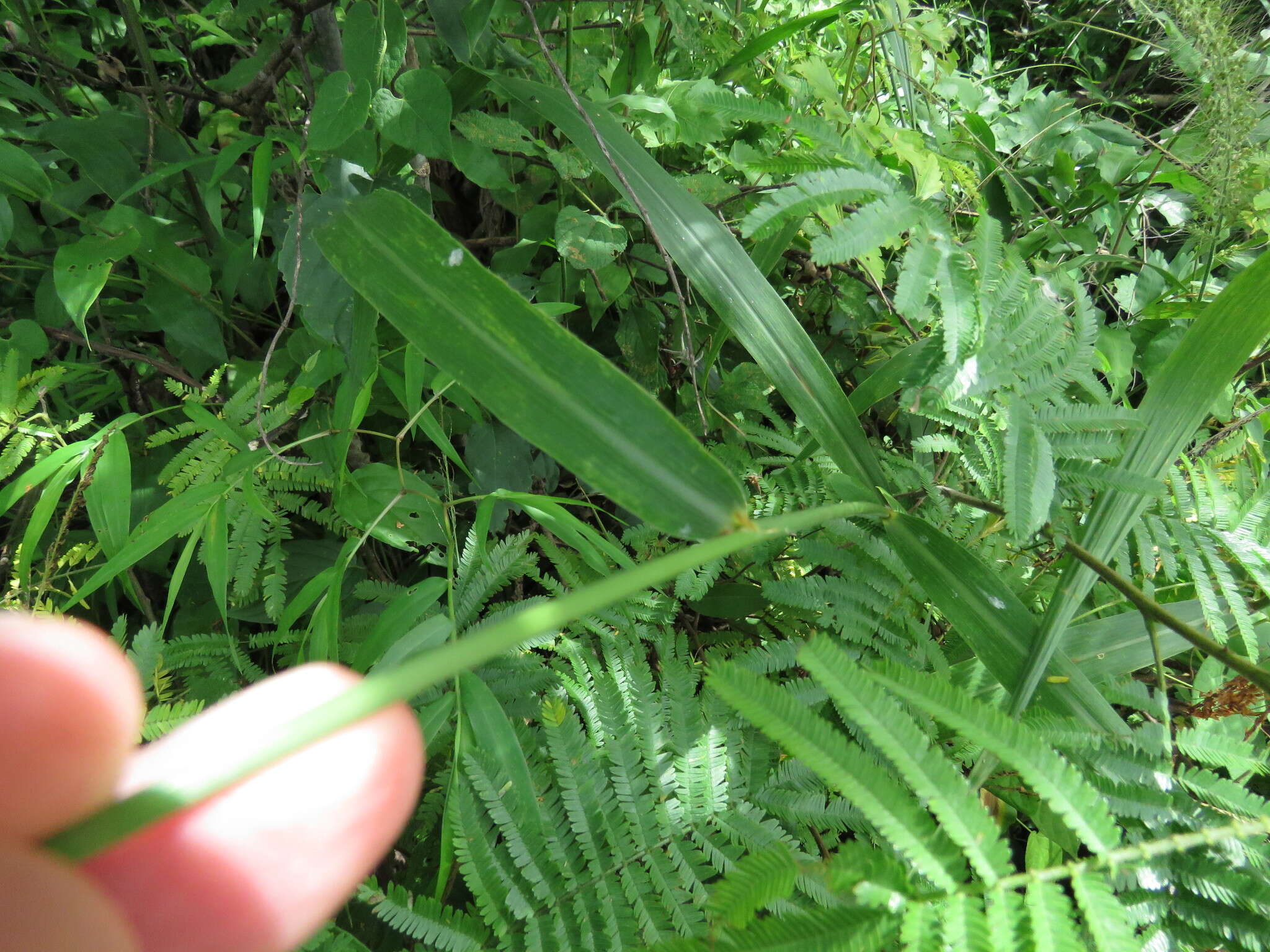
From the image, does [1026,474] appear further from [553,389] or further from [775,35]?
[775,35]

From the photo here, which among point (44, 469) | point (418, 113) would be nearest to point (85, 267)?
point (44, 469)

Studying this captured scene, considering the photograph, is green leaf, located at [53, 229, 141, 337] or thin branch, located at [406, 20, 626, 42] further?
thin branch, located at [406, 20, 626, 42]

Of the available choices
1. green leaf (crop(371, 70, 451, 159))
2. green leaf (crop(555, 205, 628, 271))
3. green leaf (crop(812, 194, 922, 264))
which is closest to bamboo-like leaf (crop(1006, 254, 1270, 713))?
green leaf (crop(812, 194, 922, 264))

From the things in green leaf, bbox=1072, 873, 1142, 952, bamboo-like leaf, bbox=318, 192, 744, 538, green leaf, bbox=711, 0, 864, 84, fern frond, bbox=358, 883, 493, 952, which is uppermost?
green leaf, bbox=711, 0, 864, 84

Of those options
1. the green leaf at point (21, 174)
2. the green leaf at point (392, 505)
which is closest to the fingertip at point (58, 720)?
the green leaf at point (392, 505)

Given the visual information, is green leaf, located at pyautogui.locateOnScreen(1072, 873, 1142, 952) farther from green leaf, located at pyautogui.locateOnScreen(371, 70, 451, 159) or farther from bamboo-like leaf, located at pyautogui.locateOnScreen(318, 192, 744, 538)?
green leaf, located at pyautogui.locateOnScreen(371, 70, 451, 159)
